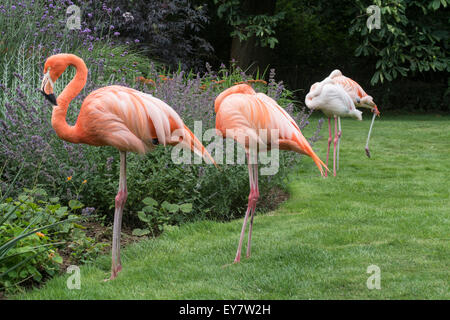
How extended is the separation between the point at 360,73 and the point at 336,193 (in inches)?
496

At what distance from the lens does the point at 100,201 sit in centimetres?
500

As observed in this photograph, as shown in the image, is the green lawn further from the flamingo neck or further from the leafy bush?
the leafy bush

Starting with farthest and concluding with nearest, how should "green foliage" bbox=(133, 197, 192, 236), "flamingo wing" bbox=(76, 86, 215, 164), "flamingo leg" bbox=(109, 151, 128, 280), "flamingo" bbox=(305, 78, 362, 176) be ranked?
"flamingo" bbox=(305, 78, 362, 176), "green foliage" bbox=(133, 197, 192, 236), "flamingo leg" bbox=(109, 151, 128, 280), "flamingo wing" bbox=(76, 86, 215, 164)

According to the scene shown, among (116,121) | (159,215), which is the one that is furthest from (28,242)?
(159,215)

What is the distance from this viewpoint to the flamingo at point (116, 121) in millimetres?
3430

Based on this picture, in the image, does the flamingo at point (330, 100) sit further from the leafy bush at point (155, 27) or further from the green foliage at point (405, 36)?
the leafy bush at point (155, 27)

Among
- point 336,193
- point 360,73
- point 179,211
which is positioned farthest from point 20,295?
point 360,73

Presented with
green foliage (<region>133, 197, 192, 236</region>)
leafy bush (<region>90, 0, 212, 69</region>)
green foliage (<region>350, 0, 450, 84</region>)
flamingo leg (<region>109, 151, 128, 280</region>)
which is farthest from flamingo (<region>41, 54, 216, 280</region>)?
green foliage (<region>350, 0, 450, 84</region>)

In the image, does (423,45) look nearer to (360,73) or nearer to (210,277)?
(360,73)

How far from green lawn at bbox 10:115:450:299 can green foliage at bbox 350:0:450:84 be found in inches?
276

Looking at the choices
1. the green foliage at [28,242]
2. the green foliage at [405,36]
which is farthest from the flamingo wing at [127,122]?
the green foliage at [405,36]

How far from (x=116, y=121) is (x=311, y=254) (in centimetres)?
172

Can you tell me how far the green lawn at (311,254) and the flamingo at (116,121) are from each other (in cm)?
42

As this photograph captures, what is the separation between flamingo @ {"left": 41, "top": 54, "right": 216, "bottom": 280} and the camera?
3.43 metres
